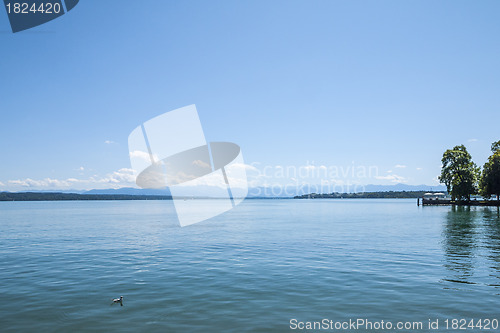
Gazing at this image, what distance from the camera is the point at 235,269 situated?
886 inches

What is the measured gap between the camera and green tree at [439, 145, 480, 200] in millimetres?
108062

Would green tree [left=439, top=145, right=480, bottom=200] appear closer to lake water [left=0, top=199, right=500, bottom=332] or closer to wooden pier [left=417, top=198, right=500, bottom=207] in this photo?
wooden pier [left=417, top=198, right=500, bottom=207]

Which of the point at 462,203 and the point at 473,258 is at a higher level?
the point at 473,258

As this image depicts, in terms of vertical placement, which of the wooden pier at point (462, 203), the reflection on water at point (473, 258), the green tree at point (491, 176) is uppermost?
the green tree at point (491, 176)

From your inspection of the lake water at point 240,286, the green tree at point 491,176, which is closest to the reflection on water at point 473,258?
the lake water at point 240,286

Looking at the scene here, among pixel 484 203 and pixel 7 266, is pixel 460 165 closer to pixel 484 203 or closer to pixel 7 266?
pixel 484 203

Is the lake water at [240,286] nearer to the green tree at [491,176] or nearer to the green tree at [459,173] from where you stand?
the green tree at [491,176]

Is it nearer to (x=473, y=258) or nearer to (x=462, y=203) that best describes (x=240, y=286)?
(x=473, y=258)

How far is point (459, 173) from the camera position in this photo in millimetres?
108812

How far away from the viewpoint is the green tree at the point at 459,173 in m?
108

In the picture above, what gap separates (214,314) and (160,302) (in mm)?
3018

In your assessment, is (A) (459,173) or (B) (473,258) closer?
(B) (473,258)

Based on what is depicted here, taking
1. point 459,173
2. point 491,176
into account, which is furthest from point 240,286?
point 459,173

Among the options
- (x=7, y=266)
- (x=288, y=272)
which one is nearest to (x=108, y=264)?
(x=7, y=266)
